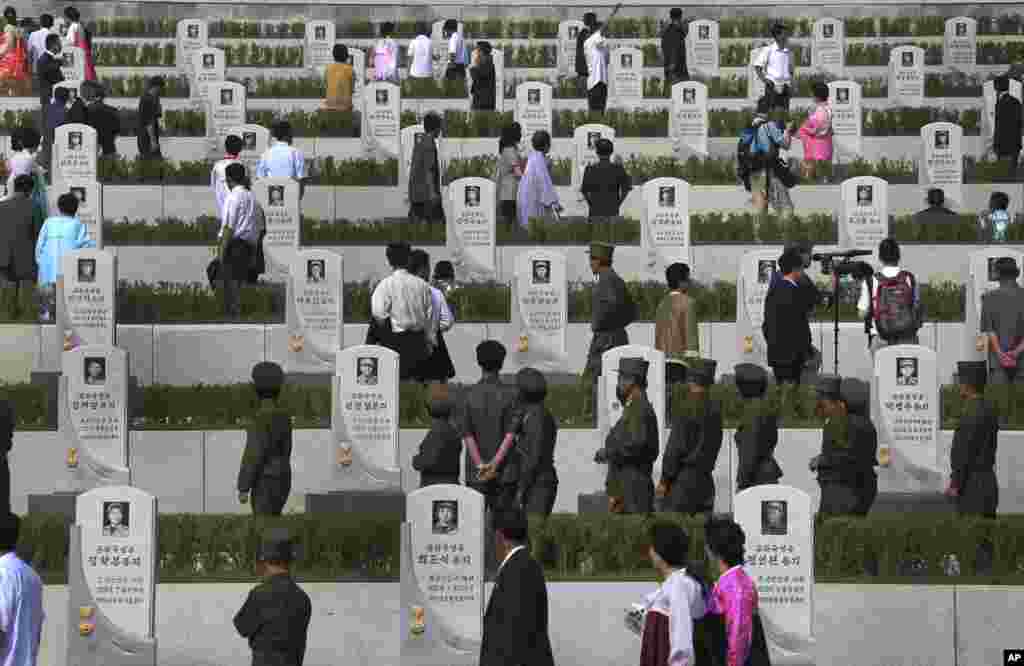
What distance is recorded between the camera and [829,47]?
4697cm

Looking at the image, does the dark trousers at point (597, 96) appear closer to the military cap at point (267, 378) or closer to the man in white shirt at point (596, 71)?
the man in white shirt at point (596, 71)

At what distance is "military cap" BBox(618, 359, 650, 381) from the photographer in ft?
79.4

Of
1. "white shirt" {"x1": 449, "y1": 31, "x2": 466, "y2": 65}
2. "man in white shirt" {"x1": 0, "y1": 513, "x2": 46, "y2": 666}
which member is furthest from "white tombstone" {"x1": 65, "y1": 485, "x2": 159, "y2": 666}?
"white shirt" {"x1": 449, "y1": 31, "x2": 466, "y2": 65}

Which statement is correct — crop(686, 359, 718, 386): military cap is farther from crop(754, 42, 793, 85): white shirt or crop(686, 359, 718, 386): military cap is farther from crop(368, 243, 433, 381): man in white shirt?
crop(754, 42, 793, 85): white shirt

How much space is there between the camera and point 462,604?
2238cm

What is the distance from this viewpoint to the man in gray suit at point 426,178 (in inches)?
1421

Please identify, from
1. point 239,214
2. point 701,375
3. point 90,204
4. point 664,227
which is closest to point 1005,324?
point 664,227

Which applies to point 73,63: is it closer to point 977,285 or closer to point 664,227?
point 664,227

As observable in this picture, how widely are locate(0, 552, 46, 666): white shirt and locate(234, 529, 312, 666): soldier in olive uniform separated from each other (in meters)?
1.24

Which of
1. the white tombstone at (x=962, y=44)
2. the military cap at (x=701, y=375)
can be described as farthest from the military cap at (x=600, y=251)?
the white tombstone at (x=962, y=44)

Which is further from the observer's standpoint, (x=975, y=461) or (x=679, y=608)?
(x=975, y=461)

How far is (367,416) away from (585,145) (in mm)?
11778

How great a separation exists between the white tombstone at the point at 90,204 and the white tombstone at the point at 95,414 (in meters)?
6.68

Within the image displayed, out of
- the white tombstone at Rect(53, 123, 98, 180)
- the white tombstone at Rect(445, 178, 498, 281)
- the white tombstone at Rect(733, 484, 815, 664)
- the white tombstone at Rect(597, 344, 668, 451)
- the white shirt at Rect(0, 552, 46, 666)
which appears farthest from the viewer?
the white tombstone at Rect(53, 123, 98, 180)
